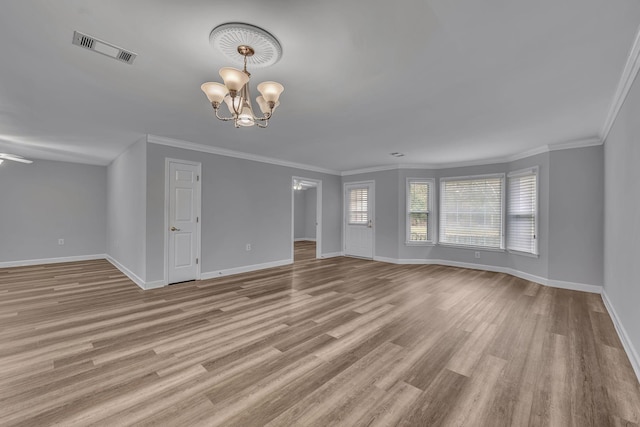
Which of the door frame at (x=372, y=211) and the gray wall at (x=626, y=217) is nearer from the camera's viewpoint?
the gray wall at (x=626, y=217)

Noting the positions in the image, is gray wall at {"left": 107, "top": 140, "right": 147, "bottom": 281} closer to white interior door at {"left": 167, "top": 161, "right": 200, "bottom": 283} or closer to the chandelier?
white interior door at {"left": 167, "top": 161, "right": 200, "bottom": 283}

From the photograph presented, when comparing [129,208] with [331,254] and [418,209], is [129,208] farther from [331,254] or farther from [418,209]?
[418,209]

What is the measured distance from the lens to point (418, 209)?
21.8ft

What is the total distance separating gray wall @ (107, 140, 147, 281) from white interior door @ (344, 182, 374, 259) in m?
4.93

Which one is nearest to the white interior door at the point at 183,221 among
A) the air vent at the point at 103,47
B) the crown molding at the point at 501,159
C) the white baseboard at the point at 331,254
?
the air vent at the point at 103,47

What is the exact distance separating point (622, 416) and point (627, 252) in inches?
63.2

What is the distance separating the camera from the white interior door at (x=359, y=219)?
7.21 metres

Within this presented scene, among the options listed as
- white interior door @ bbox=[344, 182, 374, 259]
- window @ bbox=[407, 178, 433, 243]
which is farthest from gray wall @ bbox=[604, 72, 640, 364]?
white interior door @ bbox=[344, 182, 374, 259]

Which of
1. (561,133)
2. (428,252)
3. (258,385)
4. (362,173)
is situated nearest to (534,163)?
(561,133)

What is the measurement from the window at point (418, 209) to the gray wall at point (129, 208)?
18.3ft

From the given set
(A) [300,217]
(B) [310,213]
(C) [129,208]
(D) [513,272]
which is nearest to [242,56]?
(C) [129,208]

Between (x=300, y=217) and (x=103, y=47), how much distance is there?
32.4 ft

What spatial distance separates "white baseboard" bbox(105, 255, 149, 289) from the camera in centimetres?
Answer: 440

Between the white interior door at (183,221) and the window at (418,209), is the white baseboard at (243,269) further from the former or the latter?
the window at (418,209)
